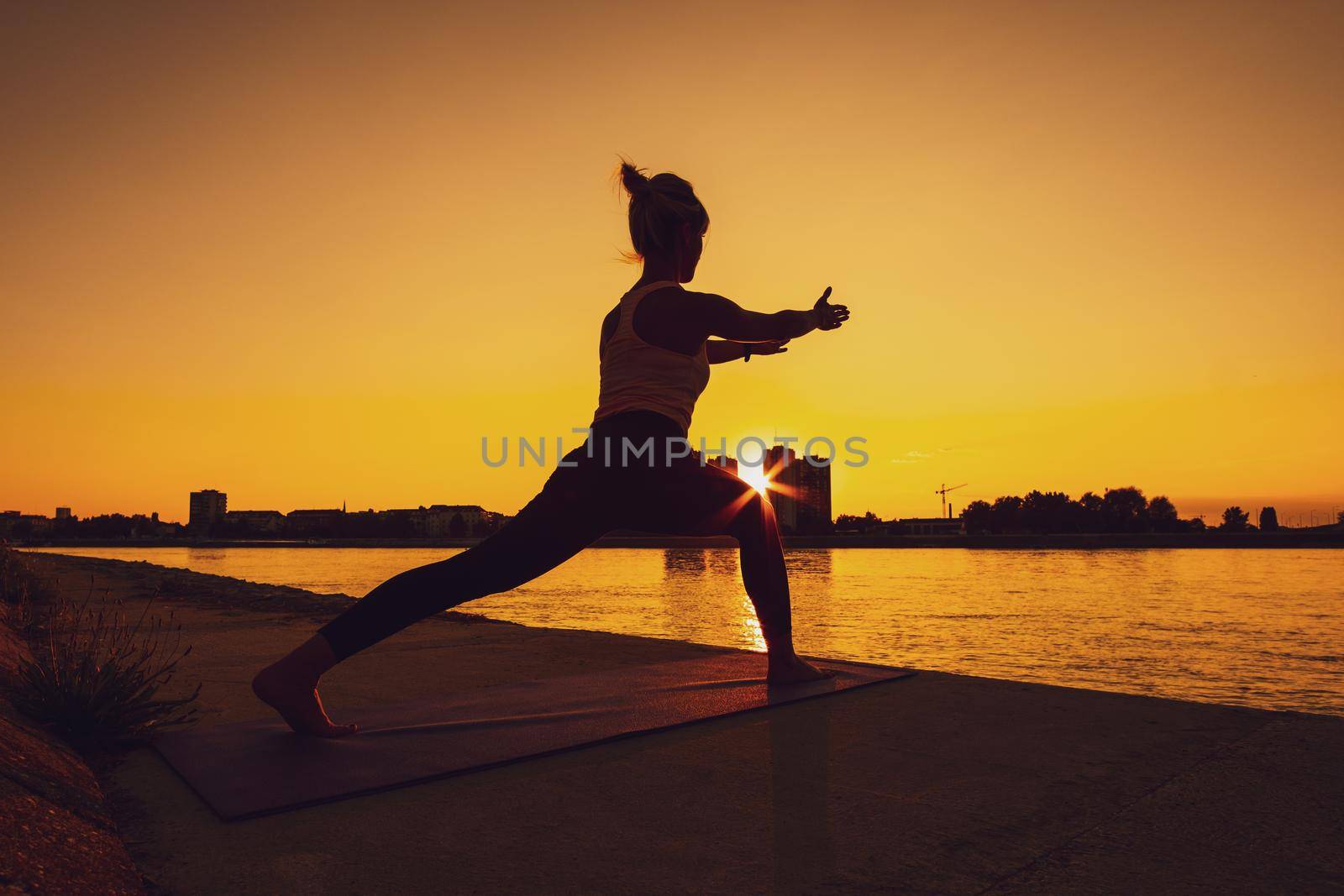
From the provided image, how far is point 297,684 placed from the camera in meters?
2.73

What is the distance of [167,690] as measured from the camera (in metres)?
3.85

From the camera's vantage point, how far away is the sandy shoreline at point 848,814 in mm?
1688

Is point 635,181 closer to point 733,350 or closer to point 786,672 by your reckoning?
point 733,350

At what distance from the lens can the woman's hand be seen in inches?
132

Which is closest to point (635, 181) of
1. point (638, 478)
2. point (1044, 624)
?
point (638, 478)

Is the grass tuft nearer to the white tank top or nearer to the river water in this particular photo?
the white tank top

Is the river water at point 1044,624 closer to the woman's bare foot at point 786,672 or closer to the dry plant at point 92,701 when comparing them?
the woman's bare foot at point 786,672

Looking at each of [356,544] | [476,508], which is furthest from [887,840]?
[476,508]

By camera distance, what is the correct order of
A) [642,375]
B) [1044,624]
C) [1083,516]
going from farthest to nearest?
[1083,516] < [1044,624] < [642,375]

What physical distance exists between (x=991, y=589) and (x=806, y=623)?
1190cm

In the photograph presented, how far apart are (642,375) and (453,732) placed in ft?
4.46

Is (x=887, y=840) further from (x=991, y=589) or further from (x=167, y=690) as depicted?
(x=991, y=589)

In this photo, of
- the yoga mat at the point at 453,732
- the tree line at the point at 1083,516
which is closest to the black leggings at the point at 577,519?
the yoga mat at the point at 453,732

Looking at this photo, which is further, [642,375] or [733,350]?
[733,350]
